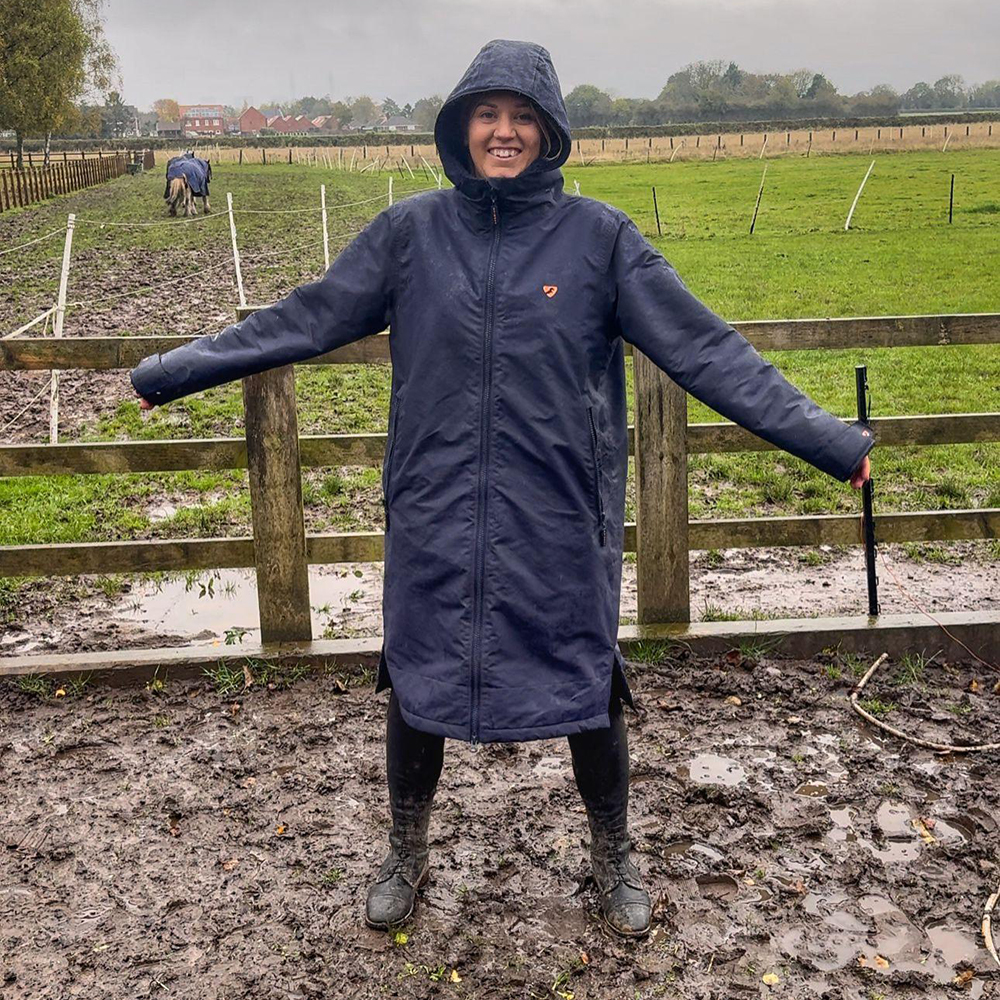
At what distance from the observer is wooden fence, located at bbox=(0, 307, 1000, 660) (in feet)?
14.7

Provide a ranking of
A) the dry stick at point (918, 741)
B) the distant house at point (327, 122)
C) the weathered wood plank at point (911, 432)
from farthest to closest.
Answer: the distant house at point (327, 122) < the weathered wood plank at point (911, 432) < the dry stick at point (918, 741)

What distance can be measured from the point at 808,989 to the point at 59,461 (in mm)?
3292

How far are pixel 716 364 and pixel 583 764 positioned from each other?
1.08 metres

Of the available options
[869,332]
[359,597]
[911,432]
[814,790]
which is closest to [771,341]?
[869,332]

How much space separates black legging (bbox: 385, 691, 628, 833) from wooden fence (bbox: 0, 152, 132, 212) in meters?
32.7

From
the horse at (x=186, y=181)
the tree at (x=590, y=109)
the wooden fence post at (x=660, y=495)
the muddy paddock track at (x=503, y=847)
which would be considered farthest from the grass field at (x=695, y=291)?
the tree at (x=590, y=109)

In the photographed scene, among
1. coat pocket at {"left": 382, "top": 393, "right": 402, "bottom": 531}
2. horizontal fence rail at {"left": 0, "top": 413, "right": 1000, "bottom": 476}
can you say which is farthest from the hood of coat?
horizontal fence rail at {"left": 0, "top": 413, "right": 1000, "bottom": 476}

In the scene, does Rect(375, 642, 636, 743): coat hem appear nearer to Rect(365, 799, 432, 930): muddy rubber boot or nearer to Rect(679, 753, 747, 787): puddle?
Rect(365, 799, 432, 930): muddy rubber boot

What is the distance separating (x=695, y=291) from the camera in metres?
16.6

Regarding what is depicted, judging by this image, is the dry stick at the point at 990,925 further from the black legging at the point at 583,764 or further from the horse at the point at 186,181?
the horse at the point at 186,181

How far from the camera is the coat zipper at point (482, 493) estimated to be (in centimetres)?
278

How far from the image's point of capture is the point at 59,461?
4605 millimetres

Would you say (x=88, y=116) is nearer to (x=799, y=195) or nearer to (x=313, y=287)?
(x=799, y=195)

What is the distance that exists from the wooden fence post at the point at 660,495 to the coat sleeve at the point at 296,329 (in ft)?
5.21
